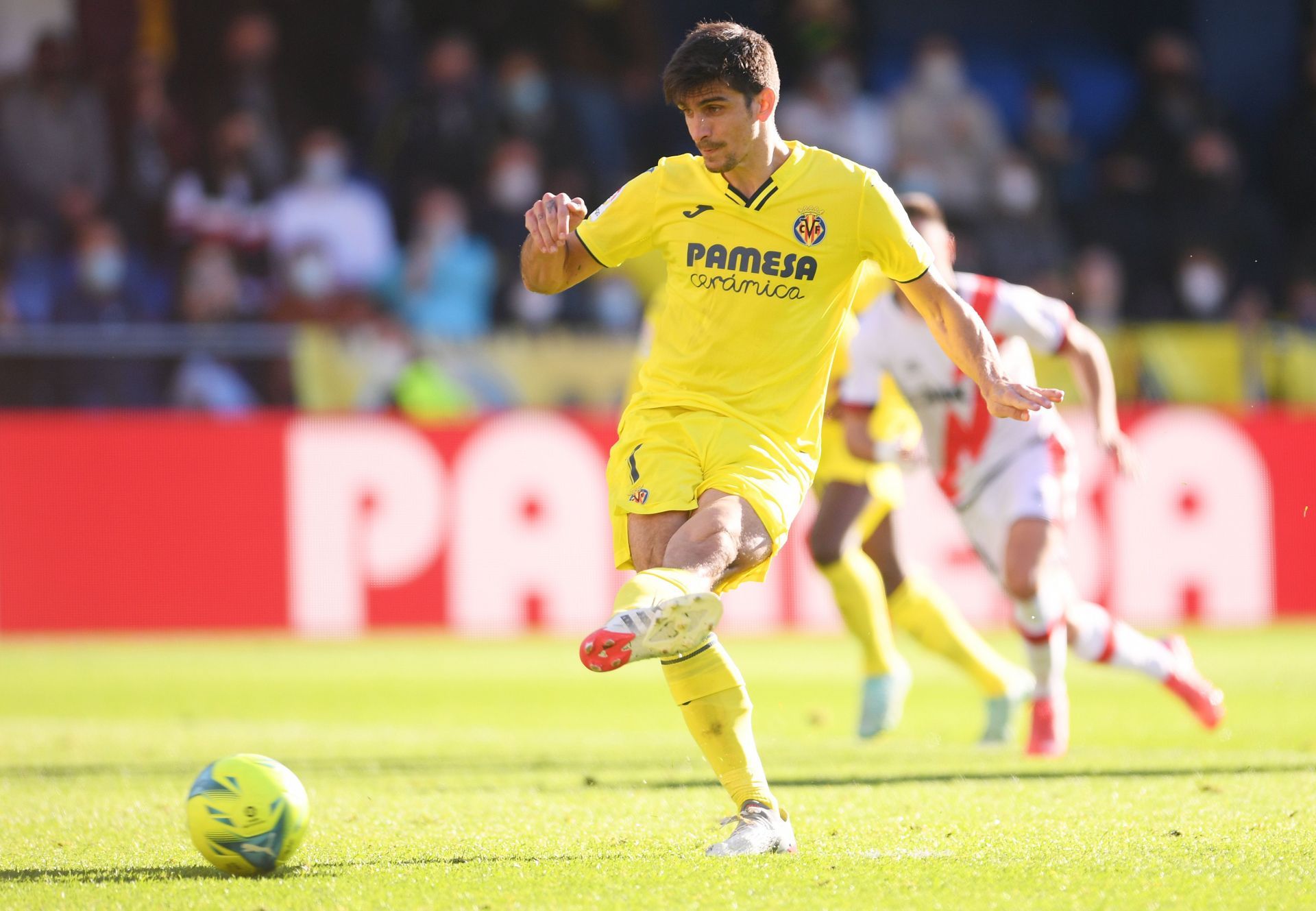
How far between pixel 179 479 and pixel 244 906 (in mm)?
9629

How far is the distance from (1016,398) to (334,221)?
1147 cm

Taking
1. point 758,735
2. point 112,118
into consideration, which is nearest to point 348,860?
point 758,735

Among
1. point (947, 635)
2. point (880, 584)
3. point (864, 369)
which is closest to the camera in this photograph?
point (864, 369)

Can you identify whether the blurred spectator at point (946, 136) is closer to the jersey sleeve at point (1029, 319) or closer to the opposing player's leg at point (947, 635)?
the opposing player's leg at point (947, 635)

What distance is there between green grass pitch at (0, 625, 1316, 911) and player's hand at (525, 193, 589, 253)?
1.69 m

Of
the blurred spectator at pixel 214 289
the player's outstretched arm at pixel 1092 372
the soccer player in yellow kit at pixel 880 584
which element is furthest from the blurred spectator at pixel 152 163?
the player's outstretched arm at pixel 1092 372

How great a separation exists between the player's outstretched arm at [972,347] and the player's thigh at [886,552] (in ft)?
12.5

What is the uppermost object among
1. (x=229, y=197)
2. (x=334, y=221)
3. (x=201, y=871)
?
(x=229, y=197)

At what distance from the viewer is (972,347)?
Answer: 16.6 feet

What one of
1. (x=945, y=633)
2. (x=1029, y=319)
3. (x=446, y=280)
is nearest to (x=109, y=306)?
(x=446, y=280)

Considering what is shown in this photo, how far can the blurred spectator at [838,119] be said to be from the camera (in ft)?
55.4

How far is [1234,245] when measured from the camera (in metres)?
17.3

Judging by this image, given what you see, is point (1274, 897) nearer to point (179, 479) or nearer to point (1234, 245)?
point (179, 479)

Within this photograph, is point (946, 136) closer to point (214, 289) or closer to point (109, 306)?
point (214, 289)
